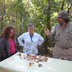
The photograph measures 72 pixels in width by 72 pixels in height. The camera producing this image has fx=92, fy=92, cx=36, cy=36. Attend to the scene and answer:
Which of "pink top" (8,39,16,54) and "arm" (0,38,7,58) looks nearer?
"arm" (0,38,7,58)

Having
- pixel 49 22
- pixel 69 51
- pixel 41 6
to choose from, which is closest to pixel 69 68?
pixel 69 51

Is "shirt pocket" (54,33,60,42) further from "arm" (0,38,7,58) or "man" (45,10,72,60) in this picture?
"arm" (0,38,7,58)

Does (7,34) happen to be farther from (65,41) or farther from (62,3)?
(62,3)

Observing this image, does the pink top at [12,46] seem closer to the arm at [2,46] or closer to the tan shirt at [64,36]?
the arm at [2,46]

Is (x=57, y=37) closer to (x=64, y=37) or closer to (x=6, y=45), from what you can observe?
(x=64, y=37)

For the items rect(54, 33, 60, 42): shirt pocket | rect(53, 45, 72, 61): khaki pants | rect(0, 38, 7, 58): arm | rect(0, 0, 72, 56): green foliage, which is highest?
rect(0, 0, 72, 56): green foliage

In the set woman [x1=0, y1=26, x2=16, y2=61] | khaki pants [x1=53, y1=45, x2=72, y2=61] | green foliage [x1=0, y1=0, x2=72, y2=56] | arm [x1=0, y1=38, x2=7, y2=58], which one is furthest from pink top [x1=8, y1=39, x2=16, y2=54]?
green foliage [x1=0, y1=0, x2=72, y2=56]

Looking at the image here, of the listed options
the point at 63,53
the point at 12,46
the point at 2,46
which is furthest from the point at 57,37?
the point at 2,46

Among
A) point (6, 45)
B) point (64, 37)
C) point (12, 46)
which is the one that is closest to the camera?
point (64, 37)

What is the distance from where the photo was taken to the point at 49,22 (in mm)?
4785

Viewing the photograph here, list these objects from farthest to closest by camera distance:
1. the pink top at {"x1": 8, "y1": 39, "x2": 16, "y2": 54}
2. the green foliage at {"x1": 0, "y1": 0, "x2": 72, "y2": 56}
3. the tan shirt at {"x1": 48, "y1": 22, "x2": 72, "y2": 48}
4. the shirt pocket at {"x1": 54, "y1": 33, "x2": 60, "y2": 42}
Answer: the green foliage at {"x1": 0, "y1": 0, "x2": 72, "y2": 56} < the pink top at {"x1": 8, "y1": 39, "x2": 16, "y2": 54} < the shirt pocket at {"x1": 54, "y1": 33, "x2": 60, "y2": 42} < the tan shirt at {"x1": 48, "y1": 22, "x2": 72, "y2": 48}

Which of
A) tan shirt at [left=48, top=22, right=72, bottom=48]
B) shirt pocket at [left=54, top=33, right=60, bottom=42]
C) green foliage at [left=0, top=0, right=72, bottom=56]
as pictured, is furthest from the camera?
green foliage at [left=0, top=0, right=72, bottom=56]

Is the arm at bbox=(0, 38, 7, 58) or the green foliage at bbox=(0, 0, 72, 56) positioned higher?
the green foliage at bbox=(0, 0, 72, 56)

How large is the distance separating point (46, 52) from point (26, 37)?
8.81ft
